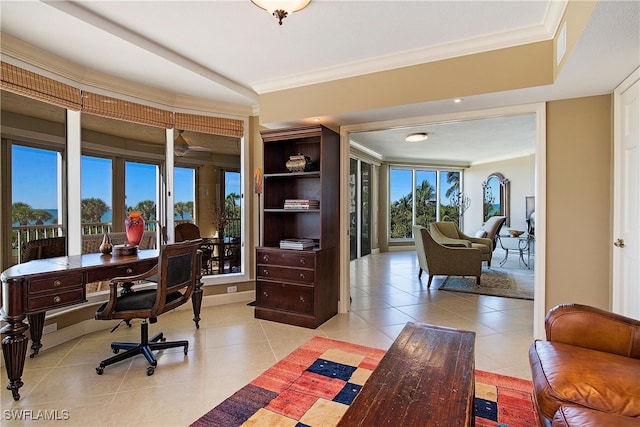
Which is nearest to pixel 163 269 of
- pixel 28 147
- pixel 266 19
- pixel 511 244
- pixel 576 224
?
pixel 28 147

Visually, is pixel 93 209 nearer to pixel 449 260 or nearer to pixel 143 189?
pixel 143 189

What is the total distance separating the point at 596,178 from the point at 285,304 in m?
3.03

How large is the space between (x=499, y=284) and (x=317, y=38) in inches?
180

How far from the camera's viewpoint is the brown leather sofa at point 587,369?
1.24 m

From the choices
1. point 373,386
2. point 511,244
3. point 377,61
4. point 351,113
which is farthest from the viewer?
point 511,244

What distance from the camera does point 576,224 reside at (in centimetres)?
278

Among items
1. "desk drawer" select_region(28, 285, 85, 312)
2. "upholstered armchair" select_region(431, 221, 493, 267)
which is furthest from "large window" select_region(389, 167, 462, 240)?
"desk drawer" select_region(28, 285, 85, 312)

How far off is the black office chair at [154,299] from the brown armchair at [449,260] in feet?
11.7

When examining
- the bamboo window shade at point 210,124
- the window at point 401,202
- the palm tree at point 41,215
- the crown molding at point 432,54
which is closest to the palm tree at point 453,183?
the window at point 401,202

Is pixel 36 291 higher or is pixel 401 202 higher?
pixel 401 202

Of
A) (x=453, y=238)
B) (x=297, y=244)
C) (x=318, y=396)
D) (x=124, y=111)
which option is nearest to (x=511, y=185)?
(x=453, y=238)

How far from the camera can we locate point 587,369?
4.76ft

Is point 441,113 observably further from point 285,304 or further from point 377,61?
point 285,304

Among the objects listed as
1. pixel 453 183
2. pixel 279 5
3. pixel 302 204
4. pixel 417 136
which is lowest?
pixel 302 204
